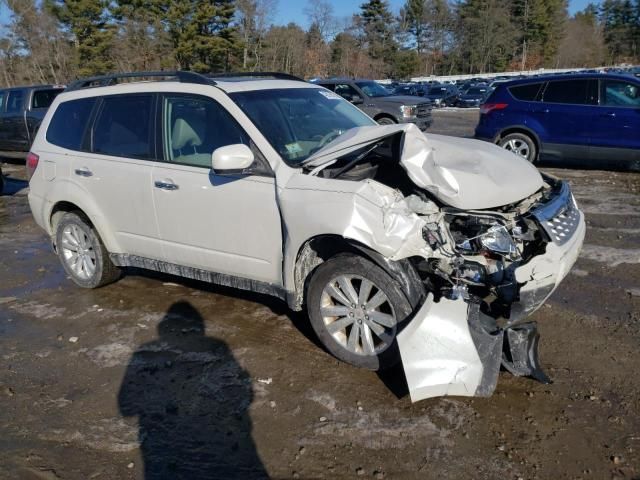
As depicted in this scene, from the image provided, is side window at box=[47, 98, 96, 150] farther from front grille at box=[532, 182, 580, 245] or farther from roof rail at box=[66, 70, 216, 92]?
front grille at box=[532, 182, 580, 245]

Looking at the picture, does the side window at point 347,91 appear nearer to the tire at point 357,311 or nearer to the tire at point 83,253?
the tire at point 83,253

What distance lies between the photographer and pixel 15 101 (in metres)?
14.2

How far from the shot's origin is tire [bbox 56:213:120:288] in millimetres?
5289

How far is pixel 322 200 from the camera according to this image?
3.57m

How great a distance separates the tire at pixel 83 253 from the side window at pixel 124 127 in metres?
0.79

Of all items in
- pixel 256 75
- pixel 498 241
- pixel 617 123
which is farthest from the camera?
pixel 617 123

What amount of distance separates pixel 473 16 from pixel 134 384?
85.1 m

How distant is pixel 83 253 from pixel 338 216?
10.4ft

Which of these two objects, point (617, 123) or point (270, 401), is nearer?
point (270, 401)

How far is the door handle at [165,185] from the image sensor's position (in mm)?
4363

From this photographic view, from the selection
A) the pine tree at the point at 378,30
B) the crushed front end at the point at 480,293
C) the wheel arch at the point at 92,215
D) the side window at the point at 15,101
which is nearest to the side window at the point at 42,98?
the side window at the point at 15,101

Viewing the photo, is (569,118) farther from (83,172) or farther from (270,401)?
(270,401)

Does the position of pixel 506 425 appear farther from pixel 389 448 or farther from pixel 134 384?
pixel 134 384

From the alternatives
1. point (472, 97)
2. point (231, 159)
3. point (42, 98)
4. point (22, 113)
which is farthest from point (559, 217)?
point (472, 97)
